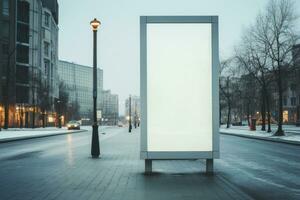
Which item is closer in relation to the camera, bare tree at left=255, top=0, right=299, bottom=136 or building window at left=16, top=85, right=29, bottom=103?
bare tree at left=255, top=0, right=299, bottom=136

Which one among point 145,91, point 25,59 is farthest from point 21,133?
point 145,91

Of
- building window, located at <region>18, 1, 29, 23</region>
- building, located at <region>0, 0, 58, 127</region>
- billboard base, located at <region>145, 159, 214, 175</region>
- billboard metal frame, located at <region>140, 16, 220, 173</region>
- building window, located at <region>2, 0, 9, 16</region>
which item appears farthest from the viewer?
building window, located at <region>18, 1, 29, 23</region>

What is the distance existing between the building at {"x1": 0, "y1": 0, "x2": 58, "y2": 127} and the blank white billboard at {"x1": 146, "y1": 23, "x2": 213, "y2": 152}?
2071 inches

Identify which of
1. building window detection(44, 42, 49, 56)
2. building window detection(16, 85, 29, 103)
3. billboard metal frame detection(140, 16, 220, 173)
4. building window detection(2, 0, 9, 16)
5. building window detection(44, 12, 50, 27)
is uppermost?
building window detection(44, 12, 50, 27)

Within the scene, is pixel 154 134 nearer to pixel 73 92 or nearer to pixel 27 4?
pixel 27 4

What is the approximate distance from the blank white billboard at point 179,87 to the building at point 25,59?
5259 centimetres

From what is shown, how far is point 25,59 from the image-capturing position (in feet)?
263

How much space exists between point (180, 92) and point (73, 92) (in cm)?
18707

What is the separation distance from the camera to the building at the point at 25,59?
70.1 metres

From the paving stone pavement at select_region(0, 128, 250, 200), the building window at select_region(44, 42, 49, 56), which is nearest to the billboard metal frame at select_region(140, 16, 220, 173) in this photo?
the paving stone pavement at select_region(0, 128, 250, 200)

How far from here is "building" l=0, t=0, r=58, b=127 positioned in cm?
7006

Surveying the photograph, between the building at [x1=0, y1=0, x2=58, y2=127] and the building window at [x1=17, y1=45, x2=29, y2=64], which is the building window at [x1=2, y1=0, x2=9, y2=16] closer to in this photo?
the building at [x1=0, y1=0, x2=58, y2=127]

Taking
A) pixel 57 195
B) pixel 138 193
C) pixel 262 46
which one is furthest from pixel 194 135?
pixel 262 46

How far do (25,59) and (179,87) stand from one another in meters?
72.5
